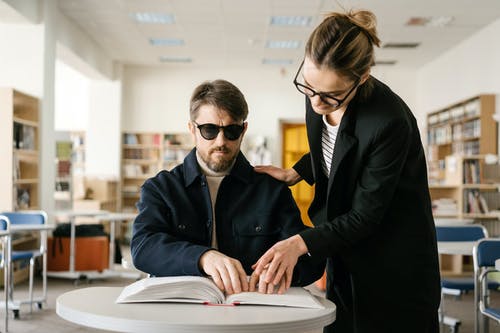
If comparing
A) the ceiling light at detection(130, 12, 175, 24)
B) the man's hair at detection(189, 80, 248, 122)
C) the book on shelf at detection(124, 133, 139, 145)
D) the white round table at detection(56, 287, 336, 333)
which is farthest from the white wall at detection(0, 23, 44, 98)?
the white round table at detection(56, 287, 336, 333)

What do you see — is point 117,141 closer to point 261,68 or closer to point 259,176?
point 261,68

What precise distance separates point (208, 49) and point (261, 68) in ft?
5.90

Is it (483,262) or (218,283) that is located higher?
(218,283)

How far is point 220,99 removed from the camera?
1.73 meters

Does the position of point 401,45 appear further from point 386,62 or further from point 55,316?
point 55,316

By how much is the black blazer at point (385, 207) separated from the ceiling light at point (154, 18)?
281 inches

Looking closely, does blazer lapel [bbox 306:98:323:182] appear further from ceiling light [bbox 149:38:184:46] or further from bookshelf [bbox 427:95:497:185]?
ceiling light [bbox 149:38:184:46]

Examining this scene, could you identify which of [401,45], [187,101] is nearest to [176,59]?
[187,101]

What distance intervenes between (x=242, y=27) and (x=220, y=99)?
7181mm

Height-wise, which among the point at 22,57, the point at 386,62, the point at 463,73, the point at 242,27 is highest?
the point at 242,27

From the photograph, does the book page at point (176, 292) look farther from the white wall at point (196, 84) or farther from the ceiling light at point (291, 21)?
the white wall at point (196, 84)

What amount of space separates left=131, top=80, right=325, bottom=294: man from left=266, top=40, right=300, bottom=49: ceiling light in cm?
798

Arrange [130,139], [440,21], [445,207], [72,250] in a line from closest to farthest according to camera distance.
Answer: [72,250] → [445,207] → [440,21] → [130,139]

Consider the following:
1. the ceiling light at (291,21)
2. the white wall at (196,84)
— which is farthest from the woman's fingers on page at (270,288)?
the white wall at (196,84)
